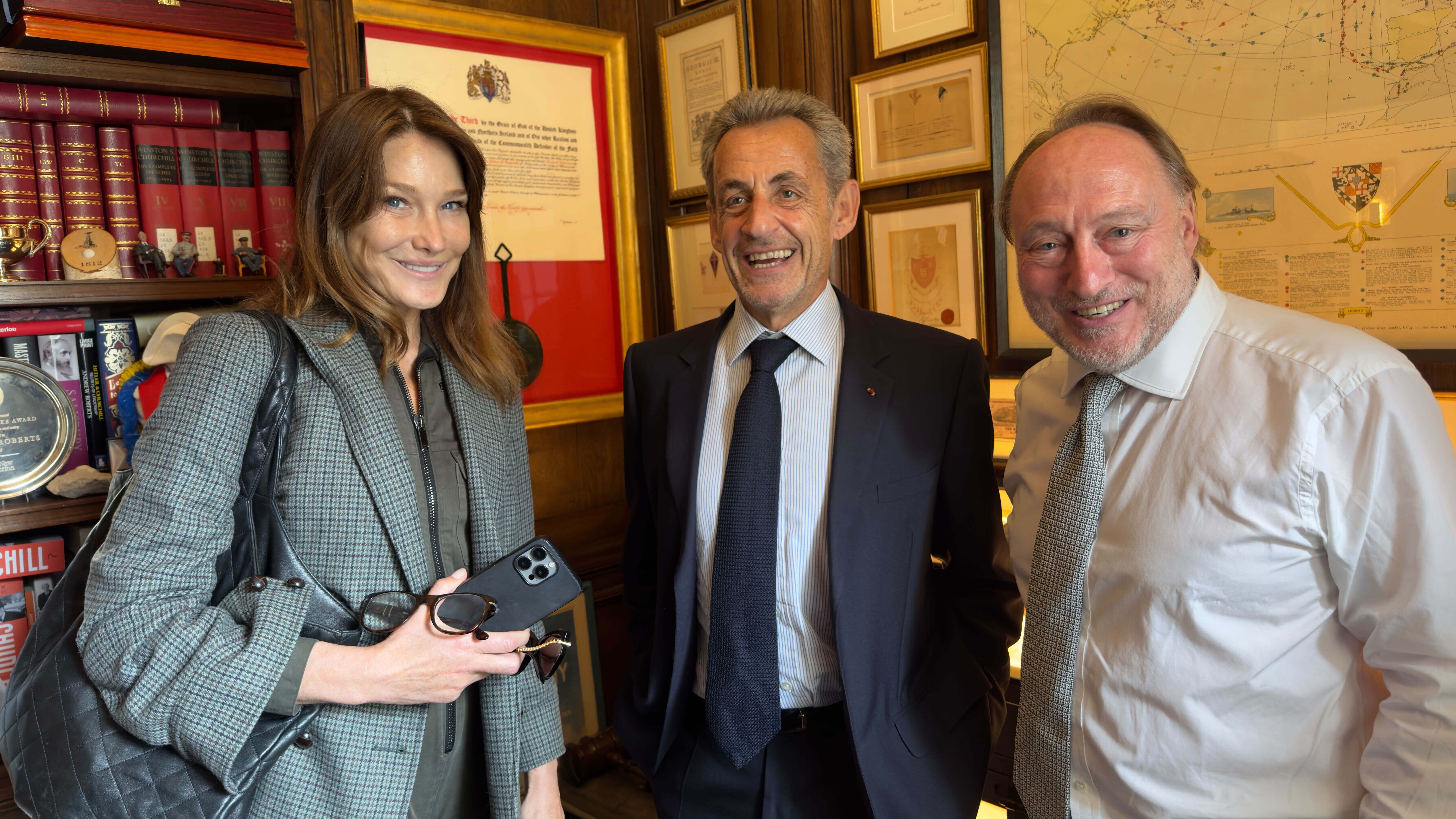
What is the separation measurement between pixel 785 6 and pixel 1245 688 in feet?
7.22

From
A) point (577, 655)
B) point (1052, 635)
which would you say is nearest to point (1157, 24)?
point (1052, 635)

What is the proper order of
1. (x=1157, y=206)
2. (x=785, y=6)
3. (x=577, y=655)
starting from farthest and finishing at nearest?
(x=577, y=655), (x=785, y=6), (x=1157, y=206)

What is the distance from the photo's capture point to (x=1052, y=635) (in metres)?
1.28

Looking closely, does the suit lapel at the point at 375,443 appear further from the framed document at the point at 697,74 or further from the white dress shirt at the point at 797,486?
the framed document at the point at 697,74

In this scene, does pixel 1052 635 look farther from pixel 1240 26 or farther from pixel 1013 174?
pixel 1240 26

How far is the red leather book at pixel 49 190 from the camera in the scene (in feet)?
6.81

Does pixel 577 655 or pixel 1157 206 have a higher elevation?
pixel 1157 206

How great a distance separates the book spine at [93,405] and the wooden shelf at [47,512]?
0.36ft

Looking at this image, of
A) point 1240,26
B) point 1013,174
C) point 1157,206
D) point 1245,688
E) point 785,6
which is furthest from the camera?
point 785,6

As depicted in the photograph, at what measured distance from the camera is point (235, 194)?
91.1 inches

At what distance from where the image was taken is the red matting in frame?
2846 mm

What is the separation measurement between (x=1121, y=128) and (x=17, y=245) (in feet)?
7.57

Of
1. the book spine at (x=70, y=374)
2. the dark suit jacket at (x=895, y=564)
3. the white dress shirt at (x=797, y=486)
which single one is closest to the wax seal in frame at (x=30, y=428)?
the book spine at (x=70, y=374)

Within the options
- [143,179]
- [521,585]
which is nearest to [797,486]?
[521,585]
